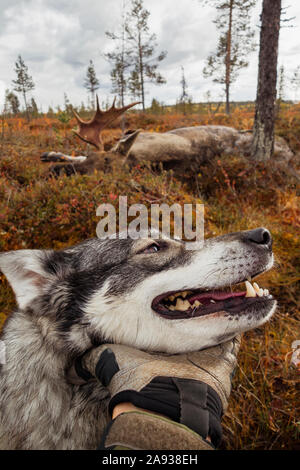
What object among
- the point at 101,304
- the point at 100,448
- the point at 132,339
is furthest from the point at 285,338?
the point at 100,448

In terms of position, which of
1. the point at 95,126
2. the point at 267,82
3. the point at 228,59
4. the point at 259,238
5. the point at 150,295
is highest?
the point at 228,59

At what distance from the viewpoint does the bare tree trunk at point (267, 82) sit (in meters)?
7.11

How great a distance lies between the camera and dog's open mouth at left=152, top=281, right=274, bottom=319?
2115 mm

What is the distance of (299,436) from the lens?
2.19 metres

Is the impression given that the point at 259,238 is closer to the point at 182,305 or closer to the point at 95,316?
the point at 182,305

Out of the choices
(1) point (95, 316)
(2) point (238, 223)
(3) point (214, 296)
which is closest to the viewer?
(1) point (95, 316)

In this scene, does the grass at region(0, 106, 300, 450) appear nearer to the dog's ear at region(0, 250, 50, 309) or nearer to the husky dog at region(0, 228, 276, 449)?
the husky dog at region(0, 228, 276, 449)

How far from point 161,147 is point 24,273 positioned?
7.57 meters

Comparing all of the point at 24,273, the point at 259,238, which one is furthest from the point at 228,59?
the point at 24,273

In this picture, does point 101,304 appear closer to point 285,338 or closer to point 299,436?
point 299,436

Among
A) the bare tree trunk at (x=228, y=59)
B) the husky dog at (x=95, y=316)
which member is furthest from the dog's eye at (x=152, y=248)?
the bare tree trunk at (x=228, y=59)

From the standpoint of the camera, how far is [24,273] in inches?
85.1

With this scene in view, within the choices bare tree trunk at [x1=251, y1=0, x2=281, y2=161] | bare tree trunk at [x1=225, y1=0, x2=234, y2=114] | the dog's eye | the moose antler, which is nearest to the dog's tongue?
the dog's eye

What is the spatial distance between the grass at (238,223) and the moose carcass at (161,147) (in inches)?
31.6
